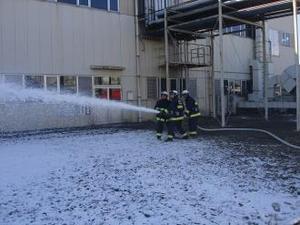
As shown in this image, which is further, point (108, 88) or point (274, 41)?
point (274, 41)

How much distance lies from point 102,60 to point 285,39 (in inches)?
772

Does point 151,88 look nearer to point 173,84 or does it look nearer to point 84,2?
point 173,84

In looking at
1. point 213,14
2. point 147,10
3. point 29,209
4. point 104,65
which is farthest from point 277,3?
point 29,209

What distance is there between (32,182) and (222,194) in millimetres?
3390

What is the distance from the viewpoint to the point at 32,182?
749 centimetres

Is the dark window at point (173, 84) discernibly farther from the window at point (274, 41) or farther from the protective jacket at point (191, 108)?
the window at point (274, 41)

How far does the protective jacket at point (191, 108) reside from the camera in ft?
46.4

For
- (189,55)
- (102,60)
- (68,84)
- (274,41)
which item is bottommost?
(68,84)

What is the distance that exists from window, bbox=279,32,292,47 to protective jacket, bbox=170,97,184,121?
2271 centimetres

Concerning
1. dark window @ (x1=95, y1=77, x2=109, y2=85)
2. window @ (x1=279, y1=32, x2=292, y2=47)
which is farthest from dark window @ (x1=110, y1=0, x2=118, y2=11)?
window @ (x1=279, y1=32, x2=292, y2=47)

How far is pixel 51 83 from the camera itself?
1834 centimetres

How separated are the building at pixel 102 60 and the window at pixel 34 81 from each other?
4 cm

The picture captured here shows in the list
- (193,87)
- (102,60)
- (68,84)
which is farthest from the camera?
(193,87)

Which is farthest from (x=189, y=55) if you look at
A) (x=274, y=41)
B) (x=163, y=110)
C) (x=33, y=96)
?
(x=163, y=110)
